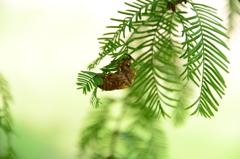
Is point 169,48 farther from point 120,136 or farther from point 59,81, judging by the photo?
point 59,81

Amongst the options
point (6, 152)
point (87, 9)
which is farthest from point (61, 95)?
point (6, 152)

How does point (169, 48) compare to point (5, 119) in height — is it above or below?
above

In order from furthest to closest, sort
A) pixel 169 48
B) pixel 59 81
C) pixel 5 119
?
pixel 59 81 → pixel 5 119 → pixel 169 48

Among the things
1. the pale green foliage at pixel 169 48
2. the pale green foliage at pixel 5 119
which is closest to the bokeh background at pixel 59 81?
the pale green foliage at pixel 5 119

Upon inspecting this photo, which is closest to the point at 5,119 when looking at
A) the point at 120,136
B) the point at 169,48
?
the point at 120,136

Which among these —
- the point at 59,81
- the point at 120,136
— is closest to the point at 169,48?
the point at 120,136

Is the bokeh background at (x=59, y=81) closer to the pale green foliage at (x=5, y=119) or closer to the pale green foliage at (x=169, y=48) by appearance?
the pale green foliage at (x=5, y=119)

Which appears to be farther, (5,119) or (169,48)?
(5,119)

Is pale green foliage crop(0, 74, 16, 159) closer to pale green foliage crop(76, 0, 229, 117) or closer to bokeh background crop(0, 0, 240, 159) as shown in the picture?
pale green foliage crop(76, 0, 229, 117)

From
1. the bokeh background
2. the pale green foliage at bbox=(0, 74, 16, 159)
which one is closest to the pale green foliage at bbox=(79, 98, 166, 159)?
the pale green foliage at bbox=(0, 74, 16, 159)

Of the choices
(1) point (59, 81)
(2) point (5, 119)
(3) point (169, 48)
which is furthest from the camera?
(1) point (59, 81)
